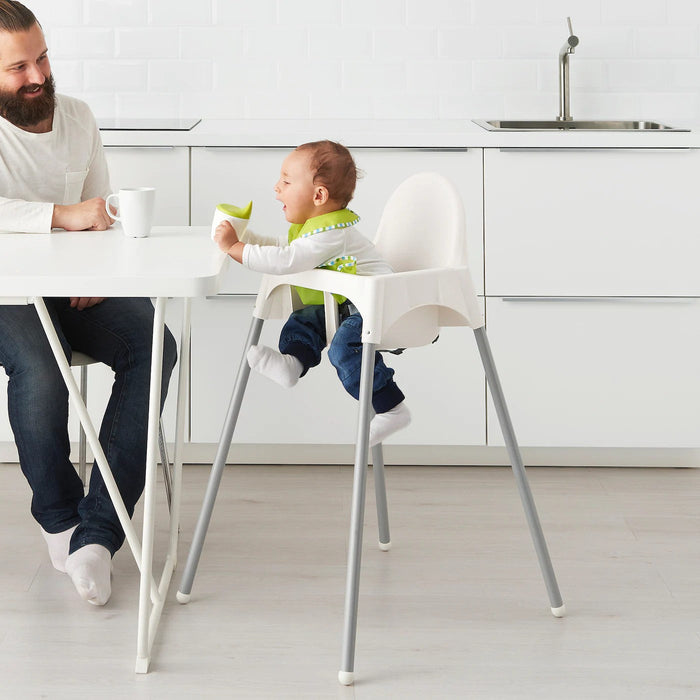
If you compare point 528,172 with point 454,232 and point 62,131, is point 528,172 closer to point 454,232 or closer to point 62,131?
point 454,232

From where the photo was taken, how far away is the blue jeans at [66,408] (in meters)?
2.15

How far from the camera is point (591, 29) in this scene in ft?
11.2

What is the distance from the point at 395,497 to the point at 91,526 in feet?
3.05

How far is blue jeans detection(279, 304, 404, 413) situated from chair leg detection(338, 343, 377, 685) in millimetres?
119

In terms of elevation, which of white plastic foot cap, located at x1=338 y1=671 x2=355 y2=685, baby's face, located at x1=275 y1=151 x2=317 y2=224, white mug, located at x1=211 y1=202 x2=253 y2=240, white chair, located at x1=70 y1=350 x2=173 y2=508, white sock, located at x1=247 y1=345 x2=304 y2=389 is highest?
baby's face, located at x1=275 y1=151 x2=317 y2=224

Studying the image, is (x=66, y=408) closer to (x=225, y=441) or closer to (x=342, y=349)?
(x=225, y=441)

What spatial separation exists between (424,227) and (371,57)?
4.93ft

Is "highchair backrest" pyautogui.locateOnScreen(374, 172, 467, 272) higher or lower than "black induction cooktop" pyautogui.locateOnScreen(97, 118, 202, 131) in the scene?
lower

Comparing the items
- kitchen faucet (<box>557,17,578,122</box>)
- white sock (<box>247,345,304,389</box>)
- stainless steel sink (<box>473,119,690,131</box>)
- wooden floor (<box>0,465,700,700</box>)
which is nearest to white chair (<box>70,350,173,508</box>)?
wooden floor (<box>0,465,700,700</box>)

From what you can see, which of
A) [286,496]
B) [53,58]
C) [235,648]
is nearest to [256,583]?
[235,648]

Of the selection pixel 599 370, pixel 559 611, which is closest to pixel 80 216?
pixel 559 611

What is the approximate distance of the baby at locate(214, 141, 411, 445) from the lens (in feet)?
6.25

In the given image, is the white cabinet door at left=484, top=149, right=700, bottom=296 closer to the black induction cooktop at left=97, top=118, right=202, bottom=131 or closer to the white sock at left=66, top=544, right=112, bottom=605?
the black induction cooktop at left=97, top=118, right=202, bottom=131

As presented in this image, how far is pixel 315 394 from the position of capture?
300 centimetres
